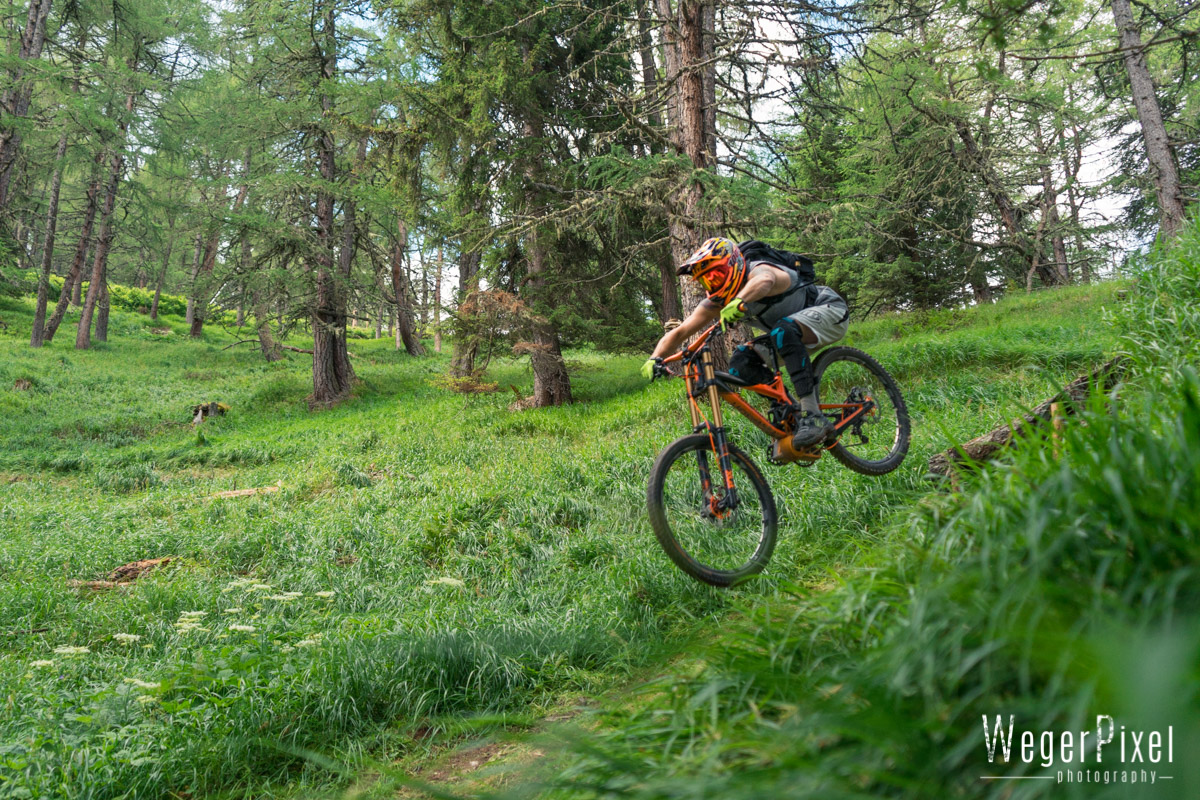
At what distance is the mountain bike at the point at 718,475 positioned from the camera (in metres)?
3.65

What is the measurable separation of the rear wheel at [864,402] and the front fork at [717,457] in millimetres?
1095

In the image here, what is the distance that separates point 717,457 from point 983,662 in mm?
2720

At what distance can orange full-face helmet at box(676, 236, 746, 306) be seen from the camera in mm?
4090

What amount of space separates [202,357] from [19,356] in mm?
5213

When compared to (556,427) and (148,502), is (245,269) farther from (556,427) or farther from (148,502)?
(556,427)

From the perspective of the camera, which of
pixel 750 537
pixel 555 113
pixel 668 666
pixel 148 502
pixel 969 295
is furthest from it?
pixel 969 295

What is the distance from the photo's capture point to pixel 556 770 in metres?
1.88

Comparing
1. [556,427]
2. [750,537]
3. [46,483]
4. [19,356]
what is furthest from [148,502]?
[19,356]

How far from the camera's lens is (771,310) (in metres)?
→ 4.45

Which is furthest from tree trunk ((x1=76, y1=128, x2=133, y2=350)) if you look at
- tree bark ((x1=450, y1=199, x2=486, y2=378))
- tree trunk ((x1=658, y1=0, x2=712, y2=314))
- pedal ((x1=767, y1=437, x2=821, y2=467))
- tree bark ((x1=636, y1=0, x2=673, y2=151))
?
pedal ((x1=767, y1=437, x2=821, y2=467))

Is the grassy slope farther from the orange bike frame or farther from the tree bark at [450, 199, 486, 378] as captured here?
the tree bark at [450, 199, 486, 378]

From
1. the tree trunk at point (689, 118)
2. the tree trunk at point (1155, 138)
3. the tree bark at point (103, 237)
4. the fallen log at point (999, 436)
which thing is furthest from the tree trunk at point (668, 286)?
the tree bark at point (103, 237)

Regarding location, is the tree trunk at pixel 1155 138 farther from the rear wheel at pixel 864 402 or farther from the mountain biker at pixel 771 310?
the mountain biker at pixel 771 310

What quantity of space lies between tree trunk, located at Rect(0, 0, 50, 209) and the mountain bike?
16444mm
